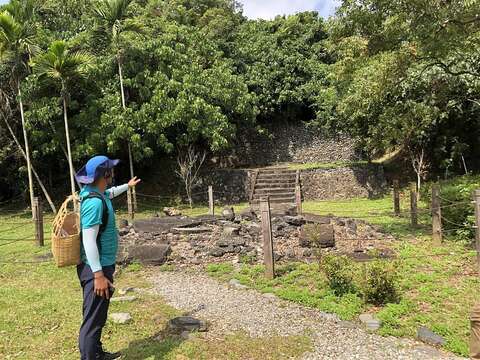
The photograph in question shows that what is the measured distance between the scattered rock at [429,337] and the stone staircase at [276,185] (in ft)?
40.6

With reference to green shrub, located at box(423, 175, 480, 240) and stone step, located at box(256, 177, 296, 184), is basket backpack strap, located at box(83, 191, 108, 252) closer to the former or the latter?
green shrub, located at box(423, 175, 480, 240)

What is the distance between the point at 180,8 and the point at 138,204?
13.1 m

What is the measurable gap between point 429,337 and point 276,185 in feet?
44.9

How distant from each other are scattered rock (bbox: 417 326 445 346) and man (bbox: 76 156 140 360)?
3.06 meters

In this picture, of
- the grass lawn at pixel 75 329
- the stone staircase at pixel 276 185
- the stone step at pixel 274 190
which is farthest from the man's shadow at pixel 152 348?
the stone step at pixel 274 190

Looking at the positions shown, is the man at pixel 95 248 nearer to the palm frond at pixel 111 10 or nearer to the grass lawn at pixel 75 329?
the grass lawn at pixel 75 329

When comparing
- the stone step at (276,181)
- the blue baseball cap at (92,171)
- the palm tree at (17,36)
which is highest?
the palm tree at (17,36)

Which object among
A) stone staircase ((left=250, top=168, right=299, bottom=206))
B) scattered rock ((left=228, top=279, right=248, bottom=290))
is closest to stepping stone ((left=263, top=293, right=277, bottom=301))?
scattered rock ((left=228, top=279, right=248, bottom=290))

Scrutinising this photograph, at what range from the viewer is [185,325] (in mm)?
4551

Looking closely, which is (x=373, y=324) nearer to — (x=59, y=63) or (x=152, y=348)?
(x=152, y=348)

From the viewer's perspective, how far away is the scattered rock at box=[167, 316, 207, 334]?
14.8ft

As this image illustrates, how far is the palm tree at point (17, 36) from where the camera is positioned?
14.0m

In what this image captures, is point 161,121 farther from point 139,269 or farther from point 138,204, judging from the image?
point 139,269

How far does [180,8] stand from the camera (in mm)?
24031
